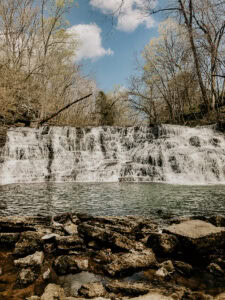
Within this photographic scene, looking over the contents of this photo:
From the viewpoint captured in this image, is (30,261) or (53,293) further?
(30,261)

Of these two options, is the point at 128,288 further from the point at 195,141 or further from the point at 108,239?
the point at 195,141

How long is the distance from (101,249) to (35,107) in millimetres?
15937

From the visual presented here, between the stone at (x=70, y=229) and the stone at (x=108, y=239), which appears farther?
the stone at (x=70, y=229)

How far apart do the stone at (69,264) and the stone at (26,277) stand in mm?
253

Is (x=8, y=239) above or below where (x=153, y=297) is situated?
above

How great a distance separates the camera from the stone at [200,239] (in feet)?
8.43

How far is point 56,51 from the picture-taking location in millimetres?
20859

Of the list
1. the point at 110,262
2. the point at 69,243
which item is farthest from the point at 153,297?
the point at 69,243

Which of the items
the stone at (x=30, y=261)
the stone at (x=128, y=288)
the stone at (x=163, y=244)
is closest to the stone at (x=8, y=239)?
the stone at (x=30, y=261)

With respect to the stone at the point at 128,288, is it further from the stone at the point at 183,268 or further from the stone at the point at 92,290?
the stone at the point at 183,268

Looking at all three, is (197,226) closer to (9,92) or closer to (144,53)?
(9,92)

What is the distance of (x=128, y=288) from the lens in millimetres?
1940

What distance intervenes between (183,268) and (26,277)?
155 cm

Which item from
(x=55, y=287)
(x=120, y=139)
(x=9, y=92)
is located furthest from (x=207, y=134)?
(x=55, y=287)
